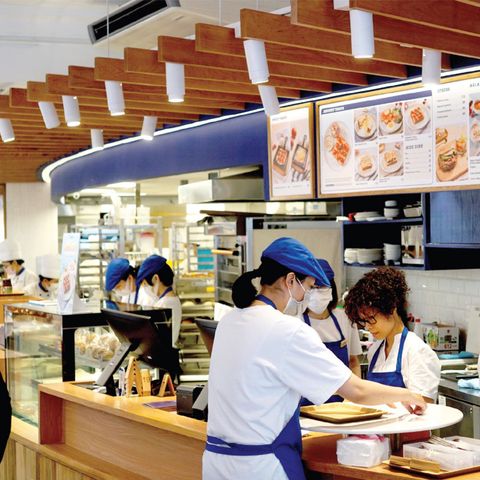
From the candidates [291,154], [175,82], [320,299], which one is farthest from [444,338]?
[175,82]

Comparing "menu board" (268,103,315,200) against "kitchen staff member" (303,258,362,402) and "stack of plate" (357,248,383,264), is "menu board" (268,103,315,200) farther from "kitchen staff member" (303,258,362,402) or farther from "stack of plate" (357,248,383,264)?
"kitchen staff member" (303,258,362,402)

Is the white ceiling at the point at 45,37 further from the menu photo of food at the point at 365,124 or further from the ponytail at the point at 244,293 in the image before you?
the ponytail at the point at 244,293

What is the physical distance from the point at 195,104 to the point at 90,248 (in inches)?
210

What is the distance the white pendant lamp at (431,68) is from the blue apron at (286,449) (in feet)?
6.82

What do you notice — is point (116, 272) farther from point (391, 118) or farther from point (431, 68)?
point (431, 68)

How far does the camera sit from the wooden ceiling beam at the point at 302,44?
4438 millimetres

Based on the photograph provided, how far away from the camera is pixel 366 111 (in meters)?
6.52

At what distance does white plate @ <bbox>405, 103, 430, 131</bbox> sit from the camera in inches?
237

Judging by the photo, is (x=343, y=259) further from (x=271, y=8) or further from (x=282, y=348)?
(x=282, y=348)

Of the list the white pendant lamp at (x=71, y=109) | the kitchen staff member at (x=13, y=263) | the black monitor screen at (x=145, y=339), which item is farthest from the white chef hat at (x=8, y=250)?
the black monitor screen at (x=145, y=339)

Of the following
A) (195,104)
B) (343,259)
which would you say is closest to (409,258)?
(343,259)

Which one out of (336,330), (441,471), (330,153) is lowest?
(441,471)

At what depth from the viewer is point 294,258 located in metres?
3.51

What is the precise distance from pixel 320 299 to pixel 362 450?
245 centimetres
